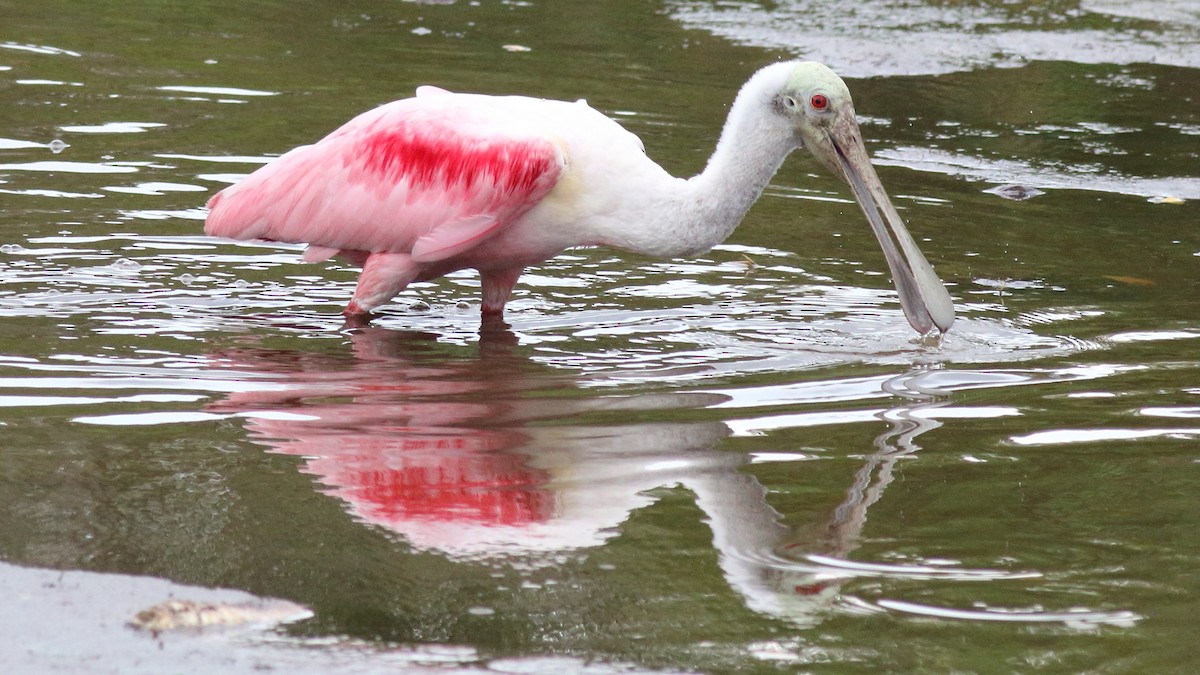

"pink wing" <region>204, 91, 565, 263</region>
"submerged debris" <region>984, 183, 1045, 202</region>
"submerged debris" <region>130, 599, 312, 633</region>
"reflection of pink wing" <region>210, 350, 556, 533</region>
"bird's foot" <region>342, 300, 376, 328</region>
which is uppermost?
"pink wing" <region>204, 91, 565, 263</region>

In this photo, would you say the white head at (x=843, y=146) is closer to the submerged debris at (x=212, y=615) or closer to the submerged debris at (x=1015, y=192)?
the submerged debris at (x=1015, y=192)

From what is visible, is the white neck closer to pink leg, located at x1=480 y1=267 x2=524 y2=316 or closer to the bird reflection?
the bird reflection

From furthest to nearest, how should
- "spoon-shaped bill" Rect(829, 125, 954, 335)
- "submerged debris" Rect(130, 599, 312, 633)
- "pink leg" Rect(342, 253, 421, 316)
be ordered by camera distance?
"pink leg" Rect(342, 253, 421, 316)
"spoon-shaped bill" Rect(829, 125, 954, 335)
"submerged debris" Rect(130, 599, 312, 633)

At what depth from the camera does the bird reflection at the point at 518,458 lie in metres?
3.97

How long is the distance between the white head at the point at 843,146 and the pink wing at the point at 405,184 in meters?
0.73

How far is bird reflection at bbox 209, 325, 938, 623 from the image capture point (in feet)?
13.0

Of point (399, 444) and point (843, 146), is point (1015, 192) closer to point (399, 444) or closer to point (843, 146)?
point (843, 146)

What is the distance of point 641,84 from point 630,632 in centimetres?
771

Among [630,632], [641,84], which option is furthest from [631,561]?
[641,84]

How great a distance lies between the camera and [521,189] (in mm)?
6000

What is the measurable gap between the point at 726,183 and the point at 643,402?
1004 mm

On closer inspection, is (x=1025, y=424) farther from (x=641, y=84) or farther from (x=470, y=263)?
(x=641, y=84)

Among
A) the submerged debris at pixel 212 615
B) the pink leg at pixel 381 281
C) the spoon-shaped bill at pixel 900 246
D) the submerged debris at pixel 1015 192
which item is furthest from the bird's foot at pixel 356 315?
the submerged debris at pixel 1015 192

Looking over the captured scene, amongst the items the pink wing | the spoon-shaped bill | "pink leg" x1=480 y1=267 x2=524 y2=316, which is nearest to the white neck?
the spoon-shaped bill
